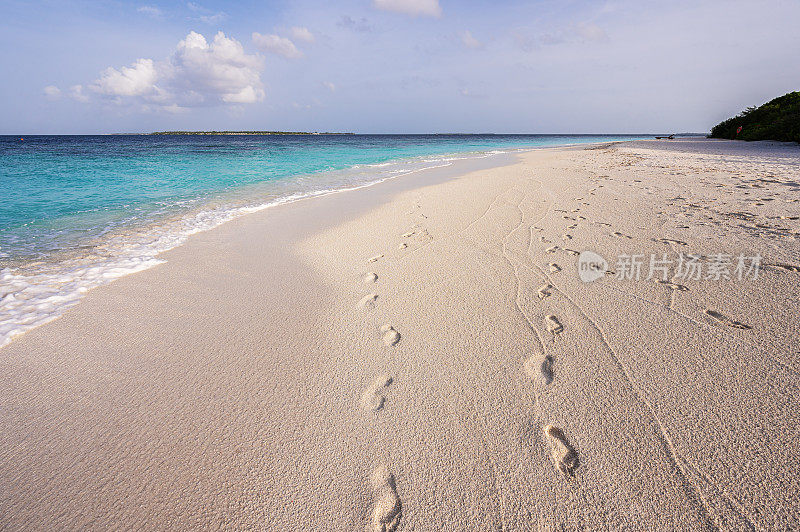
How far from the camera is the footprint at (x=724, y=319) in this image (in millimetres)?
2338

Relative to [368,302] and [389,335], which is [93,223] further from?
[389,335]

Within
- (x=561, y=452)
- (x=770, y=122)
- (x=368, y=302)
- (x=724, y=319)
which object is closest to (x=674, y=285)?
(x=724, y=319)

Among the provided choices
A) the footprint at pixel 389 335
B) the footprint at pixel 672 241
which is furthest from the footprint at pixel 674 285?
the footprint at pixel 389 335

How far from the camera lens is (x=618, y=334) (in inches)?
93.9

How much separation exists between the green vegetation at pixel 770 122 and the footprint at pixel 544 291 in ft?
71.5

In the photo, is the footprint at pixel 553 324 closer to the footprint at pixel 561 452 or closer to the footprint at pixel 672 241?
the footprint at pixel 561 452

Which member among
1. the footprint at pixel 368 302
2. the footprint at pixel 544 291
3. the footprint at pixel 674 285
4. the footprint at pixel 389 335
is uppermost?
the footprint at pixel 674 285

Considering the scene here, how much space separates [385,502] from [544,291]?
230 centimetres

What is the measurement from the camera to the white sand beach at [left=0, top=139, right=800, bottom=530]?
1.42 m

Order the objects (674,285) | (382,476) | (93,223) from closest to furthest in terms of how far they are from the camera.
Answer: (382,476), (674,285), (93,223)

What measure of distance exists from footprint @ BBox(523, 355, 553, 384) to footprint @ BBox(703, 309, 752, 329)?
136cm

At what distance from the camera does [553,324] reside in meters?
2.58

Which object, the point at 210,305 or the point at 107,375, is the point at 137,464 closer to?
the point at 107,375

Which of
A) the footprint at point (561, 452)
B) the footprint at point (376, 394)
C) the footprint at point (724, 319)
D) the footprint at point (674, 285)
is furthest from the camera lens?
the footprint at point (674, 285)
